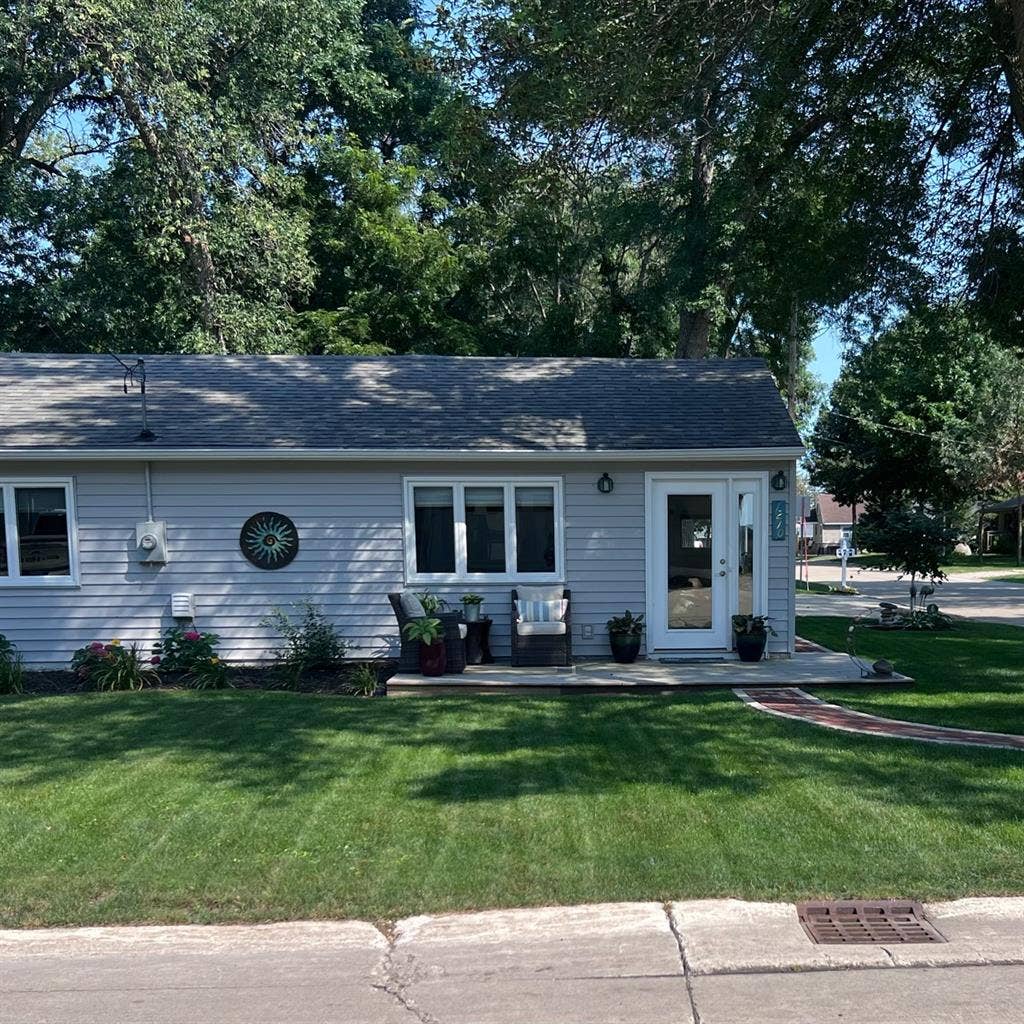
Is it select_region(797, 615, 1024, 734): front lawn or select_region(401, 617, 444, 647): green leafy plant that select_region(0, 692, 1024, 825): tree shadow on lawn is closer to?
select_region(401, 617, 444, 647): green leafy plant

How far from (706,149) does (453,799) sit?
12.8 metres

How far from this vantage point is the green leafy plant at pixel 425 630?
9.18 meters

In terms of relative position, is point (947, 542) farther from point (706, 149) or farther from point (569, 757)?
point (569, 757)

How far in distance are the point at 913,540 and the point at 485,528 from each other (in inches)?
303

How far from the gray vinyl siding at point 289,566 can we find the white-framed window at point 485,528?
4.9 inches

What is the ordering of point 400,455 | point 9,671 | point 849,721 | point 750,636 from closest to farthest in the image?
point 849,721 → point 9,671 → point 750,636 → point 400,455

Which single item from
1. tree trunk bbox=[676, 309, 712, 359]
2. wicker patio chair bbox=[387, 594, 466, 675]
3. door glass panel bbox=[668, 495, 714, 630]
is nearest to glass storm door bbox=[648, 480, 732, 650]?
door glass panel bbox=[668, 495, 714, 630]

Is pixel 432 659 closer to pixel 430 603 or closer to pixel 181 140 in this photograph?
pixel 430 603

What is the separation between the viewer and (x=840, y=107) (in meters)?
11.1

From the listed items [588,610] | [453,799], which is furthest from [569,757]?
[588,610]

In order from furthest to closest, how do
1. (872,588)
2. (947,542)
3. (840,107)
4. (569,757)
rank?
(872,588) → (947,542) → (840,107) → (569,757)

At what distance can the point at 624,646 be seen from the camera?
9.91 meters

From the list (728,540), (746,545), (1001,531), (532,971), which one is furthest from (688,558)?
(1001,531)

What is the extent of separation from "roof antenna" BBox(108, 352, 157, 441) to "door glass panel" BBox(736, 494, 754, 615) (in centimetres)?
710
